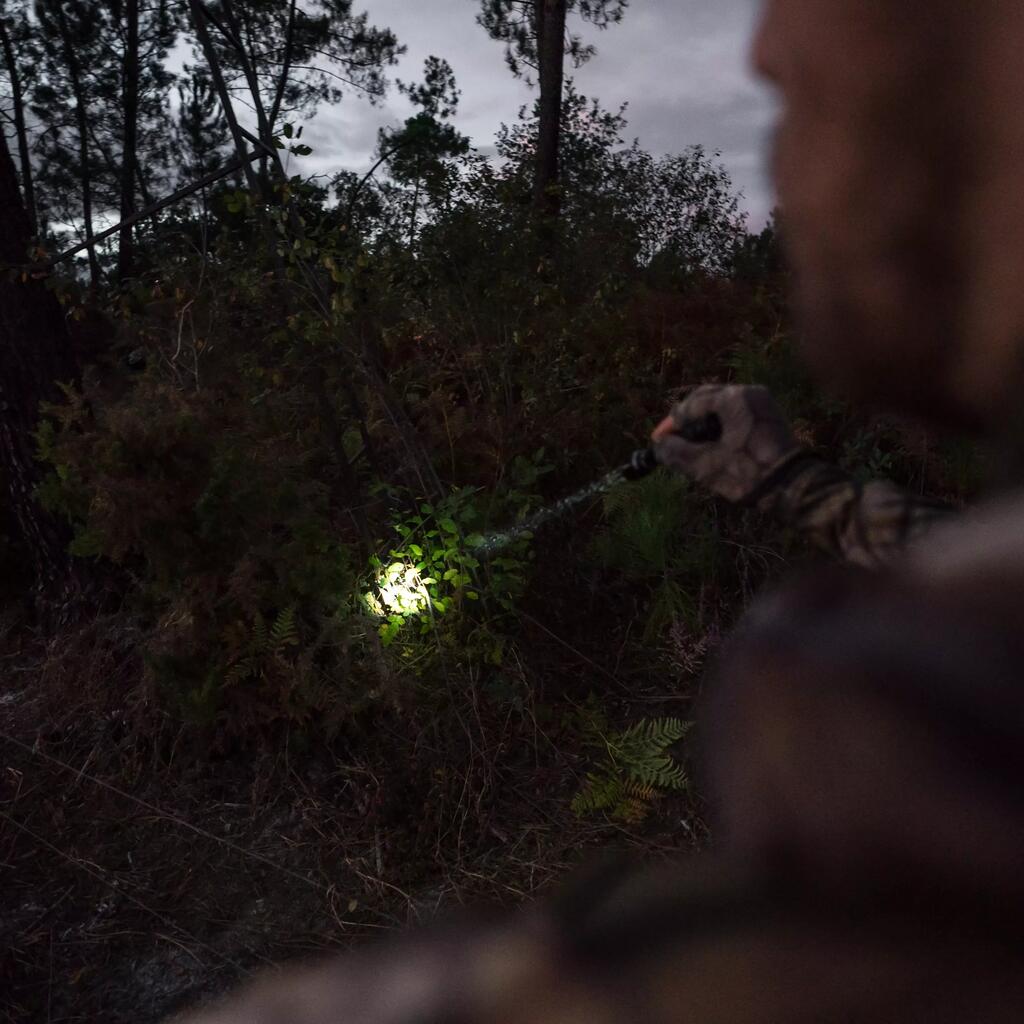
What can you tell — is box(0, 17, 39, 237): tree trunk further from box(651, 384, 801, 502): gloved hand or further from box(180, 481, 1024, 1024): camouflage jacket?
box(180, 481, 1024, 1024): camouflage jacket

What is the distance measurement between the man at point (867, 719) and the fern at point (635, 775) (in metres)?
3.14

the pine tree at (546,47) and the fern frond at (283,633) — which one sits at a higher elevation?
the pine tree at (546,47)

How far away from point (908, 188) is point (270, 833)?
11.9 feet

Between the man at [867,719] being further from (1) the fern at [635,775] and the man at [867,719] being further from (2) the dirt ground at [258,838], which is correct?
(1) the fern at [635,775]

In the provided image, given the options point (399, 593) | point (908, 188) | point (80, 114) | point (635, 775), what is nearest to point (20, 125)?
point (80, 114)

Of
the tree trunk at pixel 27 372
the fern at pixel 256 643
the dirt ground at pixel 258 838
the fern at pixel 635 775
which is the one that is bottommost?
the dirt ground at pixel 258 838

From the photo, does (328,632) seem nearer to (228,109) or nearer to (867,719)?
(228,109)

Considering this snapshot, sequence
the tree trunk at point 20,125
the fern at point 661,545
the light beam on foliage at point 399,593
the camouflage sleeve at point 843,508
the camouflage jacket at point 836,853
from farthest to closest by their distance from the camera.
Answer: the tree trunk at point 20,125 → the fern at point 661,545 → the light beam on foliage at point 399,593 → the camouflage sleeve at point 843,508 → the camouflage jacket at point 836,853

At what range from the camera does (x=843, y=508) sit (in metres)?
1.31

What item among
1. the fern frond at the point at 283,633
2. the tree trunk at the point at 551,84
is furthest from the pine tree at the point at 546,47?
the fern frond at the point at 283,633

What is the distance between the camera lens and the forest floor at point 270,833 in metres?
3.22

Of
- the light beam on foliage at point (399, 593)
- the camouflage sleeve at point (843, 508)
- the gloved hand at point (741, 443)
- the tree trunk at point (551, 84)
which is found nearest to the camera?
the camouflage sleeve at point (843, 508)

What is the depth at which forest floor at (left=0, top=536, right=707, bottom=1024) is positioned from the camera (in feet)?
10.6

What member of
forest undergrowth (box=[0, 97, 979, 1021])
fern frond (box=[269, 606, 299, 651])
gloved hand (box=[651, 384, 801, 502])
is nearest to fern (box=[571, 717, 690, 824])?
forest undergrowth (box=[0, 97, 979, 1021])
